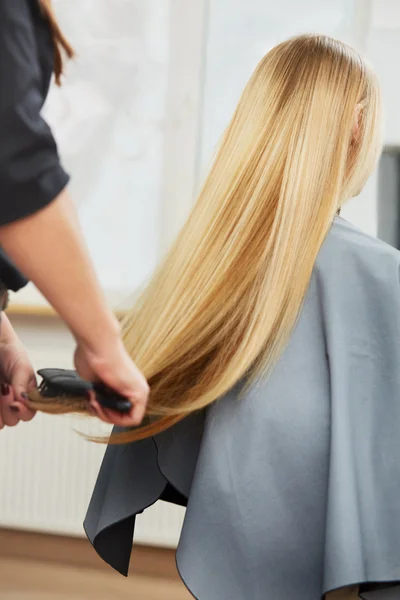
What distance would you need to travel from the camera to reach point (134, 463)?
1254 millimetres

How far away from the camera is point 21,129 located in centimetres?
66

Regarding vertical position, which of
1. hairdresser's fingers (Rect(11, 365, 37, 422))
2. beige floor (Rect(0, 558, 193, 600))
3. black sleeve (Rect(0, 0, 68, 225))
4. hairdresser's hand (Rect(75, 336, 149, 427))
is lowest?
beige floor (Rect(0, 558, 193, 600))

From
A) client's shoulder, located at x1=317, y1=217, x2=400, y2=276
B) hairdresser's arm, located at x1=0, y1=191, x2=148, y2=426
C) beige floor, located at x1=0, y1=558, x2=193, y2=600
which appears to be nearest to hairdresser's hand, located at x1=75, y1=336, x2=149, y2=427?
hairdresser's arm, located at x1=0, y1=191, x2=148, y2=426

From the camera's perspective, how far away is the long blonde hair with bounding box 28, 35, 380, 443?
1091mm

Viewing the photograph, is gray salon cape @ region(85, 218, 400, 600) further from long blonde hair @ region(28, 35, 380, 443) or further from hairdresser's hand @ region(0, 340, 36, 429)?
hairdresser's hand @ region(0, 340, 36, 429)

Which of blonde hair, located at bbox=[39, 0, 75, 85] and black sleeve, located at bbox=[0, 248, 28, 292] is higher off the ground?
blonde hair, located at bbox=[39, 0, 75, 85]

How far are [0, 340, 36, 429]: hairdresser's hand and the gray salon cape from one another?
0.93 ft

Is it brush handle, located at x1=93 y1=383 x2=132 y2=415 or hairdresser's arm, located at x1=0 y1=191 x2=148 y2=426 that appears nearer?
hairdresser's arm, located at x1=0 y1=191 x2=148 y2=426

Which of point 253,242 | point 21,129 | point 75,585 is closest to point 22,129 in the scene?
point 21,129

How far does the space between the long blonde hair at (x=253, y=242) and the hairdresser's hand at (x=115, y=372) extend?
0.75ft

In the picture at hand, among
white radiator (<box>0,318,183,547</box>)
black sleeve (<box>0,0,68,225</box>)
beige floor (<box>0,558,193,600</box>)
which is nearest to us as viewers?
black sleeve (<box>0,0,68,225</box>)

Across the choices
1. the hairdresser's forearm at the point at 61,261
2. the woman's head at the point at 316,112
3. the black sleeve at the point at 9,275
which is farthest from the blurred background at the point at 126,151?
the hairdresser's forearm at the point at 61,261

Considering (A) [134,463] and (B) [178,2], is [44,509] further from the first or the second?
(B) [178,2]

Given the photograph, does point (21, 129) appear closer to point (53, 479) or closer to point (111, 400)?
point (111, 400)
